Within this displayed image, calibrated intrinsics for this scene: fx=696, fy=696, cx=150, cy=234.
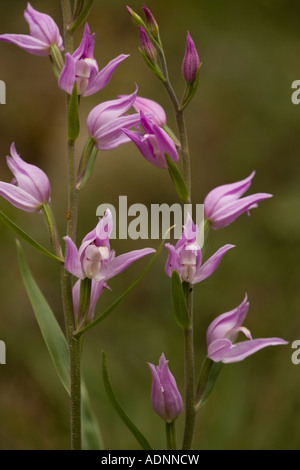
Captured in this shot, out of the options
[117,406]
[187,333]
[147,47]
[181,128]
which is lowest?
[117,406]

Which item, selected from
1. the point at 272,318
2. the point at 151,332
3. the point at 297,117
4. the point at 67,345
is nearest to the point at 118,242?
the point at 151,332

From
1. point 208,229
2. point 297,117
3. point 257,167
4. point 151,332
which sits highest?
point 297,117

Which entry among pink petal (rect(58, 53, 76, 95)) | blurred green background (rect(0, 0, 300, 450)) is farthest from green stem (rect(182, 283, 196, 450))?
blurred green background (rect(0, 0, 300, 450))

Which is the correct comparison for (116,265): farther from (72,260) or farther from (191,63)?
(191,63)

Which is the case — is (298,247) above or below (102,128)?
below

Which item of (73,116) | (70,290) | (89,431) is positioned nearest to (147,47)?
(73,116)

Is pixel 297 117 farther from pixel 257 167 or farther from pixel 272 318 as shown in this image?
pixel 272 318

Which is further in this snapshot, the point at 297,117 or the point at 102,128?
the point at 297,117
